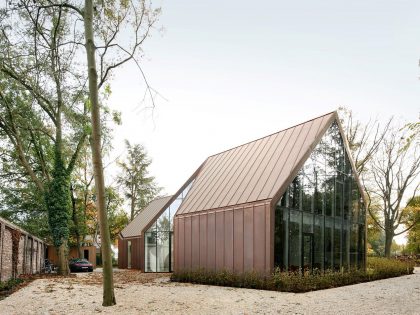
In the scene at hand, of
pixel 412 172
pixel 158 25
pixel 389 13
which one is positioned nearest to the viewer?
pixel 389 13

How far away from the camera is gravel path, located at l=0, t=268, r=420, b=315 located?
10953 millimetres

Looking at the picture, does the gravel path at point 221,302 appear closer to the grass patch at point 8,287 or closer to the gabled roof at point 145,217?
the grass patch at point 8,287

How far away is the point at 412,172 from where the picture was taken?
34.1m

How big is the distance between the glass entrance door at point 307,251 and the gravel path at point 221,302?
2.53 meters

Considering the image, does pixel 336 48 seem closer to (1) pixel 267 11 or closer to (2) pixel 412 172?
(1) pixel 267 11

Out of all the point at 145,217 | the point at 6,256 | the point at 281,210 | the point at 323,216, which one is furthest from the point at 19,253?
the point at 323,216

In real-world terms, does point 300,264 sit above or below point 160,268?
above

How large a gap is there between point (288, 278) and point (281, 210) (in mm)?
2960

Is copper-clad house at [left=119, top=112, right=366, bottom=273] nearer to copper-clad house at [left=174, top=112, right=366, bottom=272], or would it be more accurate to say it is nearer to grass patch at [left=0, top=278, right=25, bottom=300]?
copper-clad house at [left=174, top=112, right=366, bottom=272]

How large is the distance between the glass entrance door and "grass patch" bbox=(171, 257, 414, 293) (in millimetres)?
364

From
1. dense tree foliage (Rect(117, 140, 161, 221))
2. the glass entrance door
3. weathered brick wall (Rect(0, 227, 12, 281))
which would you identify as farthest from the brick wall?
dense tree foliage (Rect(117, 140, 161, 221))

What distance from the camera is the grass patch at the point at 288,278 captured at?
51.2 ft

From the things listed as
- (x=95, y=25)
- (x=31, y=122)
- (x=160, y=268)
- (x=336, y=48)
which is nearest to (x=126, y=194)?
(x=160, y=268)

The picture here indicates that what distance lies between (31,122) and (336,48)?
56.1 feet
